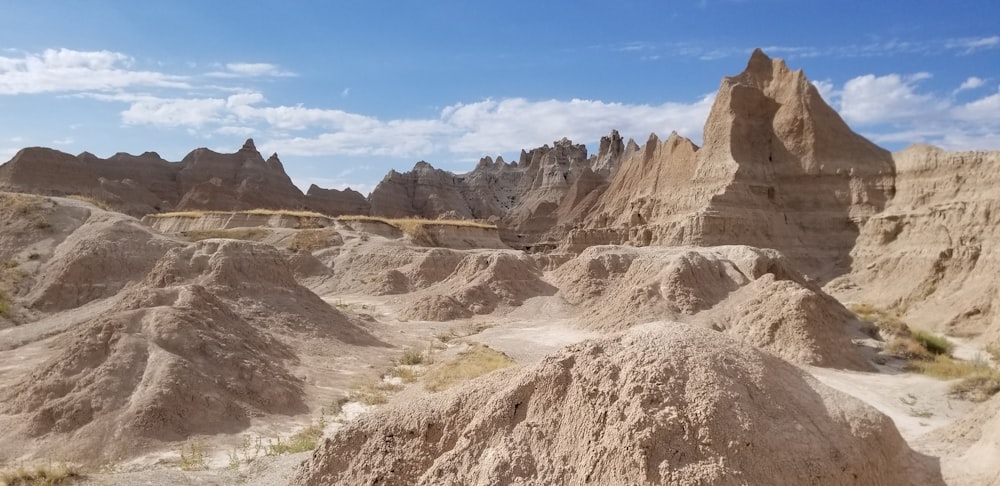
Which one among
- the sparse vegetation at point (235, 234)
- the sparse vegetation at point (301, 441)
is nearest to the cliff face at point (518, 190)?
the sparse vegetation at point (235, 234)

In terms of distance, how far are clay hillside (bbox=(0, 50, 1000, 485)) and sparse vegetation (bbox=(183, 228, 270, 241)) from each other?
0.46 meters

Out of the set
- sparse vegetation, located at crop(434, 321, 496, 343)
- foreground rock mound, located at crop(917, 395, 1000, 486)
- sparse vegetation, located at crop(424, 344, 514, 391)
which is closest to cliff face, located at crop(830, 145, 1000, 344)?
foreground rock mound, located at crop(917, 395, 1000, 486)

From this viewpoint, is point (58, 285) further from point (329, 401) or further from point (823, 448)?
point (823, 448)

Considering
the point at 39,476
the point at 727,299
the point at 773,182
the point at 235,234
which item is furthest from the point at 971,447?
the point at 235,234

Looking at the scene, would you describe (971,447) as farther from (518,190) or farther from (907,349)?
(518,190)

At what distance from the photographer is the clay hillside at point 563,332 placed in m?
6.25

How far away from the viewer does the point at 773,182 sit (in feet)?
132

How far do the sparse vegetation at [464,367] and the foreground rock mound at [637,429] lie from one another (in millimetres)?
6419

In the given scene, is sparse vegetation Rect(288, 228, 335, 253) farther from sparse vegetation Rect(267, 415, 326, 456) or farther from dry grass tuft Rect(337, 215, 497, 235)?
sparse vegetation Rect(267, 415, 326, 456)

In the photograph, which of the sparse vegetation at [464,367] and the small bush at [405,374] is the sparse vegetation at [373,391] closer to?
the small bush at [405,374]

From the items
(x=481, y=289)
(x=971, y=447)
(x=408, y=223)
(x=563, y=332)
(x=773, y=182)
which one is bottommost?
(x=563, y=332)

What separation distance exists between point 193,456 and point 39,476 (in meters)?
1.97

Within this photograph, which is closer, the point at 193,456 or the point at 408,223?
the point at 193,456

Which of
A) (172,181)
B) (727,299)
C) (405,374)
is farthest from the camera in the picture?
A: (172,181)
